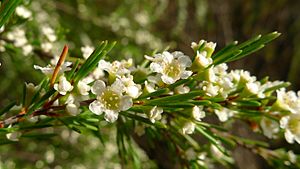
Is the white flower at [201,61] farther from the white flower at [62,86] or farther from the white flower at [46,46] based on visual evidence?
the white flower at [46,46]

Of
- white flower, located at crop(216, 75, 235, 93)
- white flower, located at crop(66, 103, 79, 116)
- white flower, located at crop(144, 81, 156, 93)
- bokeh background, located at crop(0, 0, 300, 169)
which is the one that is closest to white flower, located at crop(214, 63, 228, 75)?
white flower, located at crop(216, 75, 235, 93)

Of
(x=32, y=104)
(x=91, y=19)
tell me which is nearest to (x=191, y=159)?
(x=32, y=104)

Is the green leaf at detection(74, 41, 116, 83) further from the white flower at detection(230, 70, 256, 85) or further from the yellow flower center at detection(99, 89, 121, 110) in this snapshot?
the white flower at detection(230, 70, 256, 85)

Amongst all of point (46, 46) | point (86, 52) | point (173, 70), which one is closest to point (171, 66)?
point (173, 70)

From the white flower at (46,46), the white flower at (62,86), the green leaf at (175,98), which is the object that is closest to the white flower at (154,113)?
the green leaf at (175,98)

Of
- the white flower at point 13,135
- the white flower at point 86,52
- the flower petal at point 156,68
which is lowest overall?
the white flower at point 13,135

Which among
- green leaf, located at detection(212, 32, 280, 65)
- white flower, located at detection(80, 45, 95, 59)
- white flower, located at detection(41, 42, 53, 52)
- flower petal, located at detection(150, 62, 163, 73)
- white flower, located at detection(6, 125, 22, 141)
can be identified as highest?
white flower, located at detection(41, 42, 53, 52)

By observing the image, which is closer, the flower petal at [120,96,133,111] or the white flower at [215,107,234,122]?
the flower petal at [120,96,133,111]
